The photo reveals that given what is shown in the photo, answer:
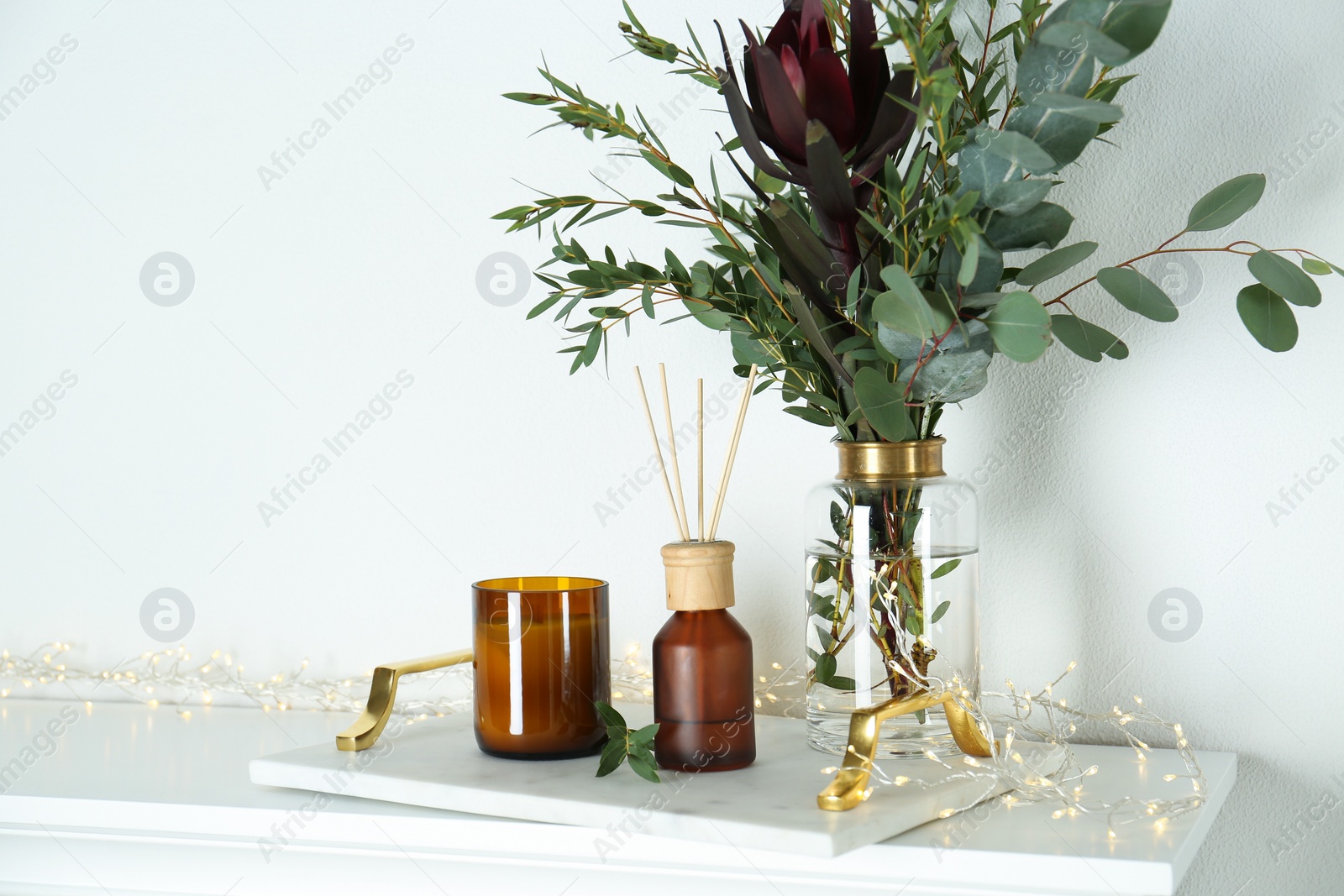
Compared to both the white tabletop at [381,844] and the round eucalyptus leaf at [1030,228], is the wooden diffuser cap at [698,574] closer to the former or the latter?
the white tabletop at [381,844]

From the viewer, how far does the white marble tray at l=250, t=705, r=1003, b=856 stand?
24.3 inches

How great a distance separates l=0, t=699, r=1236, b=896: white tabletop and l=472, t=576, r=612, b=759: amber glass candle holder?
0.25 feet

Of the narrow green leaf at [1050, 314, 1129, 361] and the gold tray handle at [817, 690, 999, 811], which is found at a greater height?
the narrow green leaf at [1050, 314, 1129, 361]

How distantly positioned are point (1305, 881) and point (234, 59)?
118 cm

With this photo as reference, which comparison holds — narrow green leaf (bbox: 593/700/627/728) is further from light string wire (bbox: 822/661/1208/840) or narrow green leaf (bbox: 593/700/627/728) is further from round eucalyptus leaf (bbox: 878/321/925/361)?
round eucalyptus leaf (bbox: 878/321/925/361)

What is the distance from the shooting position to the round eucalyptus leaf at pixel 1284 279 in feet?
2.23

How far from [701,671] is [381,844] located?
9.2 inches

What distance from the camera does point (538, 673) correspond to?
2.49ft

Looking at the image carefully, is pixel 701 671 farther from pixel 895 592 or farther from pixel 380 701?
pixel 380 701

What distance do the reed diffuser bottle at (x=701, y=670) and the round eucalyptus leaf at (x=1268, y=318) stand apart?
362 mm

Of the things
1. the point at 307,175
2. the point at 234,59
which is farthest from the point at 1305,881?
the point at 234,59

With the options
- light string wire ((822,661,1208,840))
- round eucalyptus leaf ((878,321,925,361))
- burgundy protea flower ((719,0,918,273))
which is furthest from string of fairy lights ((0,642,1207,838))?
burgundy protea flower ((719,0,918,273))

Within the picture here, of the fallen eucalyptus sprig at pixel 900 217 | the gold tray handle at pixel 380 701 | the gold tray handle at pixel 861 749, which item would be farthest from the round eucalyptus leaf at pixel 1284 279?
the gold tray handle at pixel 380 701

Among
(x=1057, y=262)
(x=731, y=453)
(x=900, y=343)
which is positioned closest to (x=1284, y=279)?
(x=1057, y=262)
